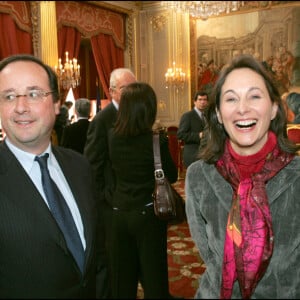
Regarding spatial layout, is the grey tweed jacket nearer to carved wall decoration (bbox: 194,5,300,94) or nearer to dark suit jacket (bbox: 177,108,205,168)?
dark suit jacket (bbox: 177,108,205,168)

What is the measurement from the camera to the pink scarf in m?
1.53

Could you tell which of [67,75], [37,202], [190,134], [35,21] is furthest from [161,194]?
[35,21]

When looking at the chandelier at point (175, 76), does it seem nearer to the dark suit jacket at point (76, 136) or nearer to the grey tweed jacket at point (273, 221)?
the dark suit jacket at point (76, 136)

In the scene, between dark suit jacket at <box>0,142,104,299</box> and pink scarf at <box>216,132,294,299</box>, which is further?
pink scarf at <box>216,132,294,299</box>

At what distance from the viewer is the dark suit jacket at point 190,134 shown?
522cm

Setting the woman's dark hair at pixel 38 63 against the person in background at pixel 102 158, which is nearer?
the woman's dark hair at pixel 38 63

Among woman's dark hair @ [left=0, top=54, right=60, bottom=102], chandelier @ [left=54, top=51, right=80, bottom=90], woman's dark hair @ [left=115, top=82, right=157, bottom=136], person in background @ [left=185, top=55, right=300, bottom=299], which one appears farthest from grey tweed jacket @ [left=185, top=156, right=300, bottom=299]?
chandelier @ [left=54, top=51, right=80, bottom=90]

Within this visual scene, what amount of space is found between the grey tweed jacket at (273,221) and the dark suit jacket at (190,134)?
3401 mm

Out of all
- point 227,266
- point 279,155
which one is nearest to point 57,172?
point 227,266

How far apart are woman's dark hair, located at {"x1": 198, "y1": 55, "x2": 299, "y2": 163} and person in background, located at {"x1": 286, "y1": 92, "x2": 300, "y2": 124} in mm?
7641

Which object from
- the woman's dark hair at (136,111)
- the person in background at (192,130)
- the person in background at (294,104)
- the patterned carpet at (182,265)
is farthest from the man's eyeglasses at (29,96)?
the person in background at (294,104)

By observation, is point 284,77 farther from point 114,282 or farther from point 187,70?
point 114,282

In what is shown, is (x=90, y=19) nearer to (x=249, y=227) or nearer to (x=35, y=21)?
(x=35, y=21)

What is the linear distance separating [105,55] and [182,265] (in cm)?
709
